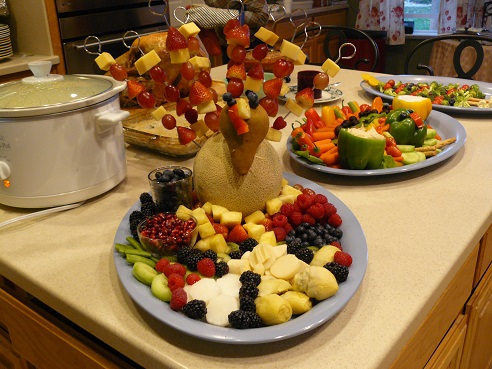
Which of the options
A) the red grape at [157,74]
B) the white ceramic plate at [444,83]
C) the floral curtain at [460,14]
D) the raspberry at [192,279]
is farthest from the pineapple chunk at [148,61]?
the floral curtain at [460,14]

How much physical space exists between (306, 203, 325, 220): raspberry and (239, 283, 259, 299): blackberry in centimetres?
21

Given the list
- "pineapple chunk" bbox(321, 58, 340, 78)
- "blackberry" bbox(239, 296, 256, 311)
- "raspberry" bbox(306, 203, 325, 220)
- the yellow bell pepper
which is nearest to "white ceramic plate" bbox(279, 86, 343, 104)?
the yellow bell pepper

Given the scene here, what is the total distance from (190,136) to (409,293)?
0.44 metres

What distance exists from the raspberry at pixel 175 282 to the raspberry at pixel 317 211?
0.81ft

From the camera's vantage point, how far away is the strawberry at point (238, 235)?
2.51ft

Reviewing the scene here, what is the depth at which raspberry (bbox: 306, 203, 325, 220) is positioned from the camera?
0.79 m

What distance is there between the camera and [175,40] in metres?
0.76

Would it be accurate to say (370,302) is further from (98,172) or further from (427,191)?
(98,172)

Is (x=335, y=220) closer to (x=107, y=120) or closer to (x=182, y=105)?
(x=182, y=105)

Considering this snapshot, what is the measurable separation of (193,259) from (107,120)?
0.32m

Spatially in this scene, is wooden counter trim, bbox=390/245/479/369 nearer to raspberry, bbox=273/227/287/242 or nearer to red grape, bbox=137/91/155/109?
raspberry, bbox=273/227/287/242

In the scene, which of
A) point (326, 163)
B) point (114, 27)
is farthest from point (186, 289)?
point (114, 27)

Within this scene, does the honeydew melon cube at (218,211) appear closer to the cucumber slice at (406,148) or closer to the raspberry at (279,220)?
the raspberry at (279,220)

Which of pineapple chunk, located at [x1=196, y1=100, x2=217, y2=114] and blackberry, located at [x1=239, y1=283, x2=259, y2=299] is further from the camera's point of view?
pineapple chunk, located at [x1=196, y1=100, x2=217, y2=114]
